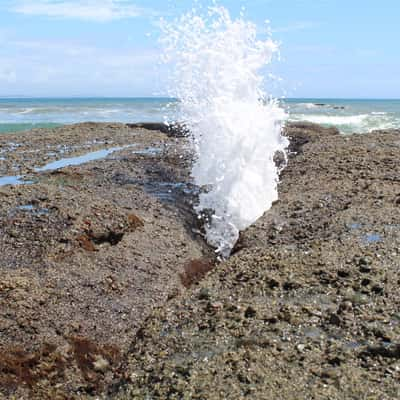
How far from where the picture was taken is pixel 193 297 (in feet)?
15.8

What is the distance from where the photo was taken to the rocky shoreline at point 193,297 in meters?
3.68

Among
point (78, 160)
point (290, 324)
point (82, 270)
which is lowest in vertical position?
point (82, 270)

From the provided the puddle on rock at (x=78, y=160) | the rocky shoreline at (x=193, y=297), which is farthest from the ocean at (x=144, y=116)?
the rocky shoreline at (x=193, y=297)

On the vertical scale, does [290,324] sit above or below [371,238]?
below

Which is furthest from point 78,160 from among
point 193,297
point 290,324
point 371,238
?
point 290,324

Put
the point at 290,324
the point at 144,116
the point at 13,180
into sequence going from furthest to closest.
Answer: the point at 144,116, the point at 13,180, the point at 290,324

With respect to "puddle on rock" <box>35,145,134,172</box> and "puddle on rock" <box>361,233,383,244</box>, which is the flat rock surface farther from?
"puddle on rock" <box>361,233,383,244</box>

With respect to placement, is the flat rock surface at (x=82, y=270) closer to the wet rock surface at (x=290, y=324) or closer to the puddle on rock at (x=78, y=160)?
the wet rock surface at (x=290, y=324)

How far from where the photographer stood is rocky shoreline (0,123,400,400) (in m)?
3.68

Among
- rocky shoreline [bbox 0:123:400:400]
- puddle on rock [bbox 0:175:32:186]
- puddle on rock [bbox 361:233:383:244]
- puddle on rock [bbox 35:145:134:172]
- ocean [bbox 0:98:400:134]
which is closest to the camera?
rocky shoreline [bbox 0:123:400:400]

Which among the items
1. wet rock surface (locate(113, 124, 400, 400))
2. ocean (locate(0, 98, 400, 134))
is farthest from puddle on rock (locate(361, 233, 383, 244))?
ocean (locate(0, 98, 400, 134))

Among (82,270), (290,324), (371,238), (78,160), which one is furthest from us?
(78,160)

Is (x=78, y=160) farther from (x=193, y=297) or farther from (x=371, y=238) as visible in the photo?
(x=193, y=297)

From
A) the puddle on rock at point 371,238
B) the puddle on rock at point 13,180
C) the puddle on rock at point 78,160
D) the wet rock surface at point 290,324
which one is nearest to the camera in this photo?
the wet rock surface at point 290,324
